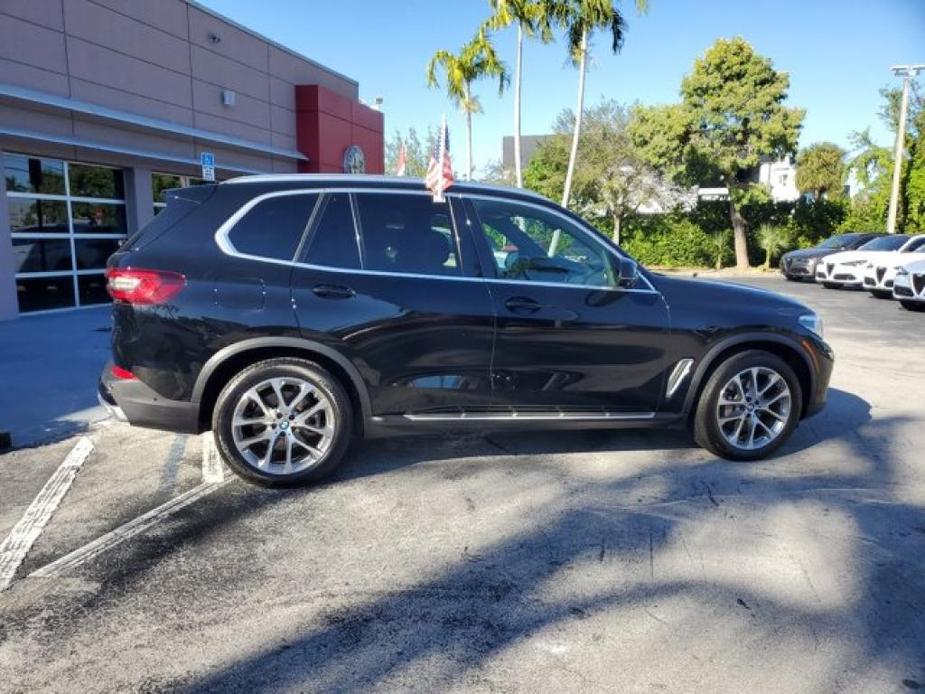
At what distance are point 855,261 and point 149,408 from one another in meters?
19.6

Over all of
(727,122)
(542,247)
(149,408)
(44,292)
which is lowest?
(149,408)

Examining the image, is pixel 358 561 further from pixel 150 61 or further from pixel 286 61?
pixel 286 61

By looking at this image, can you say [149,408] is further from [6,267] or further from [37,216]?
[37,216]

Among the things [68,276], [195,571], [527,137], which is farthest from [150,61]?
[527,137]

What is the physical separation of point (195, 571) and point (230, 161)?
15593mm

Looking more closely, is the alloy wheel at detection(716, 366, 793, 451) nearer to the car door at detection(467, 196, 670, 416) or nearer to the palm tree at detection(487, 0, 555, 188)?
the car door at detection(467, 196, 670, 416)

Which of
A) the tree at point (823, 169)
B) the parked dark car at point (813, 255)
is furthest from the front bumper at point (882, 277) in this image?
the tree at point (823, 169)

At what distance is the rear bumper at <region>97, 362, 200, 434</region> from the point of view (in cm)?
421

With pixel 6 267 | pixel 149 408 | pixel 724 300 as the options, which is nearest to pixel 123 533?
pixel 149 408

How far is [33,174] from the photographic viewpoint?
39.7ft

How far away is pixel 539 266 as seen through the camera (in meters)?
4.60

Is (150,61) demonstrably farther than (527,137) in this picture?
No

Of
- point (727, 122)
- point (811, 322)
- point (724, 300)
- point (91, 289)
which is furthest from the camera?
point (727, 122)

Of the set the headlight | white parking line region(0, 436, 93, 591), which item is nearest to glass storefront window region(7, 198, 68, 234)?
white parking line region(0, 436, 93, 591)
